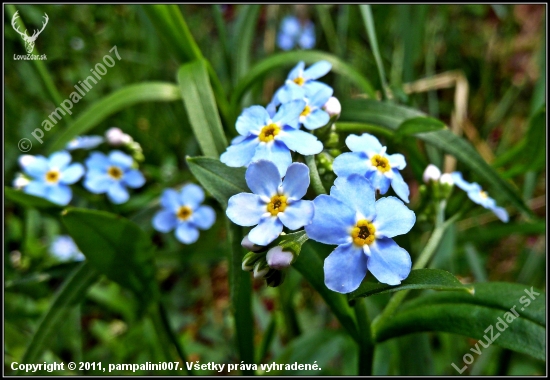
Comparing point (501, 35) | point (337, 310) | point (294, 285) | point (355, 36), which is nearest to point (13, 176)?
point (294, 285)

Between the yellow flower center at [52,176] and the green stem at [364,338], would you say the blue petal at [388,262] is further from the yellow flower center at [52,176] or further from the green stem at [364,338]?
the yellow flower center at [52,176]

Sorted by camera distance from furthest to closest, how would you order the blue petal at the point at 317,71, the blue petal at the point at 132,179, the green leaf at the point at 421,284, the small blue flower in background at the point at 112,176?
the blue petal at the point at 132,179 → the small blue flower in background at the point at 112,176 → the blue petal at the point at 317,71 → the green leaf at the point at 421,284

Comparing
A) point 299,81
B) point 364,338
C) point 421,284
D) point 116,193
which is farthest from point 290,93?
point 116,193

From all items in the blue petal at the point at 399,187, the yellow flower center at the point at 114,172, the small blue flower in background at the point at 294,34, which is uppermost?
the blue petal at the point at 399,187

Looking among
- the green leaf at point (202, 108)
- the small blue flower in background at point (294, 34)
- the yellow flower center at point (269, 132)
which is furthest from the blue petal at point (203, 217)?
the small blue flower in background at point (294, 34)

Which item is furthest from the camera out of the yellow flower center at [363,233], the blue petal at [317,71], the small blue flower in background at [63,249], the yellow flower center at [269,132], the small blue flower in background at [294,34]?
the small blue flower in background at [294,34]
